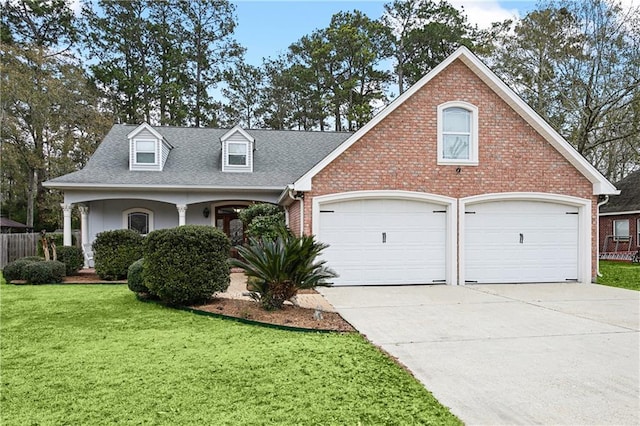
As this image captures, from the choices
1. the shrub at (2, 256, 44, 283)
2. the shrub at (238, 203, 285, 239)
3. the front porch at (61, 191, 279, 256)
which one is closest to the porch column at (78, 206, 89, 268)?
the front porch at (61, 191, 279, 256)

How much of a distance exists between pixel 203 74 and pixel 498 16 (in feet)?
68.7

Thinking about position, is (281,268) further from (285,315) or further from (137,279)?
(137,279)

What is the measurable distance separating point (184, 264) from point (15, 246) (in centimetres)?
1396

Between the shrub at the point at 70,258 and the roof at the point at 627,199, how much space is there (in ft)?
82.1

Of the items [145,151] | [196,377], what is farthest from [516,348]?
[145,151]

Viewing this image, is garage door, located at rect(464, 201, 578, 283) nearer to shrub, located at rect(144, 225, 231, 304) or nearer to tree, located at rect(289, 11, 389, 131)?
shrub, located at rect(144, 225, 231, 304)

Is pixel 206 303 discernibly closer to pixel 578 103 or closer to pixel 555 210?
pixel 555 210

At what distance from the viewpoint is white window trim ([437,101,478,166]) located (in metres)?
12.2

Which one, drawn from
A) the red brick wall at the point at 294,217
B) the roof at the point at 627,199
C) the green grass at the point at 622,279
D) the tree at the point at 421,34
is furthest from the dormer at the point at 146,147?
the roof at the point at 627,199

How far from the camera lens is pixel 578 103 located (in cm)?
2433

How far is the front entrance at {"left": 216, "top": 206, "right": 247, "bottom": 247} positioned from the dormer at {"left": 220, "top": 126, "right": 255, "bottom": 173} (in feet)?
5.26

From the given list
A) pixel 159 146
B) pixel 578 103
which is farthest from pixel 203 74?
pixel 578 103

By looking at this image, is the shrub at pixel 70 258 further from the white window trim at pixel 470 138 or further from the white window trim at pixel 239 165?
the white window trim at pixel 470 138

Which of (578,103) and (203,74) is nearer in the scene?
(578,103)
